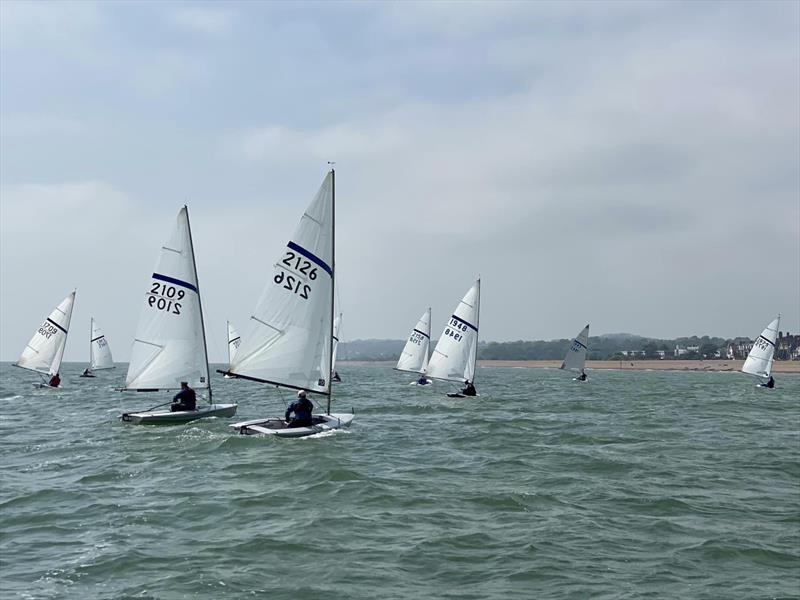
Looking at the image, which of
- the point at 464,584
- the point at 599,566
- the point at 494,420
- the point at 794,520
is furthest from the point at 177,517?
the point at 494,420

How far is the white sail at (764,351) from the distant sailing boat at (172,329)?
172ft

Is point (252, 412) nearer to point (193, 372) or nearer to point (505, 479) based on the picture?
point (193, 372)

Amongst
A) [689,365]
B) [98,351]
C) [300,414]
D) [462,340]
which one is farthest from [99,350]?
[689,365]

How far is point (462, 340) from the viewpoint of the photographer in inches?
1642

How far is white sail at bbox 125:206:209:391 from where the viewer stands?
25781 millimetres

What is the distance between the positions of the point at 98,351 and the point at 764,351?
64540 millimetres

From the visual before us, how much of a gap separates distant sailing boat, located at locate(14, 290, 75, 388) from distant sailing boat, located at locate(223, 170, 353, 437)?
3133cm

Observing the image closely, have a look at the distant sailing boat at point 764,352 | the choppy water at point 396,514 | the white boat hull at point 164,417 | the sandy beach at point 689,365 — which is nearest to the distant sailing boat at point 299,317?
the choppy water at point 396,514

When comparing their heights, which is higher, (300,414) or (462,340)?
(462,340)

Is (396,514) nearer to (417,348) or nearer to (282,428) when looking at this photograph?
(282,428)

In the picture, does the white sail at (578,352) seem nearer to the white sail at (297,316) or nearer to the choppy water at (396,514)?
the choppy water at (396,514)

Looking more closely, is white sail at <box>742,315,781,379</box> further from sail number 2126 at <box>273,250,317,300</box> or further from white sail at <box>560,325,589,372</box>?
sail number 2126 at <box>273,250,317,300</box>

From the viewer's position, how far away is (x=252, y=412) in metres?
31.2

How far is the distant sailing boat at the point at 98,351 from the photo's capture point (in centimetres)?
7619
